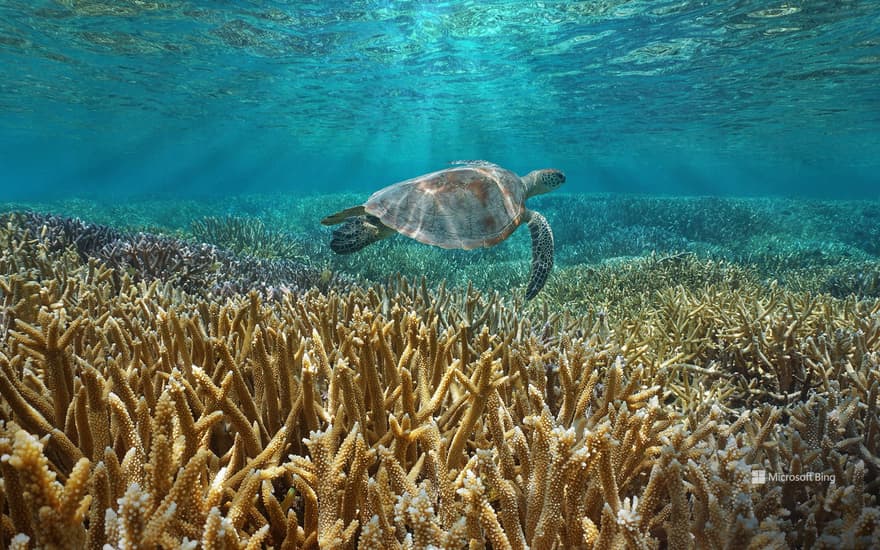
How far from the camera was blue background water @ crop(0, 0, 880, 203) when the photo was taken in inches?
704

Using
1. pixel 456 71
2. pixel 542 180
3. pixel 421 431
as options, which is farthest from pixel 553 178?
pixel 456 71

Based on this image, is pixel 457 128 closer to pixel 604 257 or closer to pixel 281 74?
pixel 281 74

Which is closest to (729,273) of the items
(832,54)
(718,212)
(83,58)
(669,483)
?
(669,483)

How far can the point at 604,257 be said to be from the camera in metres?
14.1

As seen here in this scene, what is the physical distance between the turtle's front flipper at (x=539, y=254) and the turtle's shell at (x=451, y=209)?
2.12ft

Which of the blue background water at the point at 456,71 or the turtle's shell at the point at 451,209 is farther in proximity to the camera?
the blue background water at the point at 456,71

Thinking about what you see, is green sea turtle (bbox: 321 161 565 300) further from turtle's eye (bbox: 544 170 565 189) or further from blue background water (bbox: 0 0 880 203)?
blue background water (bbox: 0 0 880 203)

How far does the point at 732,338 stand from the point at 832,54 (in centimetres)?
2423

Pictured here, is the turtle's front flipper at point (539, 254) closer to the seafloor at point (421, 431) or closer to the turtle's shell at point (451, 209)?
the turtle's shell at point (451, 209)

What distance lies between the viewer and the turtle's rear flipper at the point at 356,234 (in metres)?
6.28

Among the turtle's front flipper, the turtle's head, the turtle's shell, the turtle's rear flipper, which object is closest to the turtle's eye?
the turtle's head

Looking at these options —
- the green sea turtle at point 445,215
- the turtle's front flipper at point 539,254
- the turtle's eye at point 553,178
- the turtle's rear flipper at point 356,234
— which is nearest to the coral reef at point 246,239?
the turtle's rear flipper at point 356,234

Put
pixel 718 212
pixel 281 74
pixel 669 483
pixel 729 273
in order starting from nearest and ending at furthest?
pixel 669 483 → pixel 729 273 → pixel 718 212 → pixel 281 74

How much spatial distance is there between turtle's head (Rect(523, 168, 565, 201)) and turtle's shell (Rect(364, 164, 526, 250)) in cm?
139
